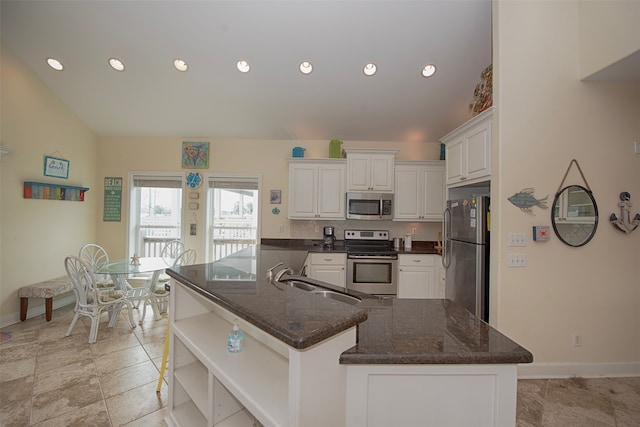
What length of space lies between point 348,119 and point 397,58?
1.07 meters

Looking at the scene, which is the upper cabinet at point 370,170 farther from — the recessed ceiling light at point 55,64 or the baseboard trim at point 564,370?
the recessed ceiling light at point 55,64

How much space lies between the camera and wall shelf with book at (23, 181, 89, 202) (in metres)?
3.28

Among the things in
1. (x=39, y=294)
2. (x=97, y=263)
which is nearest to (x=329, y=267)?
(x=97, y=263)

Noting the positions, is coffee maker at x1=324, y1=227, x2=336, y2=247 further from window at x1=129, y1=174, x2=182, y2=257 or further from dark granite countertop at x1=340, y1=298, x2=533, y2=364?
dark granite countertop at x1=340, y1=298, x2=533, y2=364

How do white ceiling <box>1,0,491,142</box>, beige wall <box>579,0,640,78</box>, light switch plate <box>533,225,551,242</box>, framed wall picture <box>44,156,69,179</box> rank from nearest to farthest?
1. beige wall <box>579,0,640,78</box>
2. light switch plate <box>533,225,551,242</box>
3. white ceiling <box>1,0,491,142</box>
4. framed wall picture <box>44,156,69,179</box>

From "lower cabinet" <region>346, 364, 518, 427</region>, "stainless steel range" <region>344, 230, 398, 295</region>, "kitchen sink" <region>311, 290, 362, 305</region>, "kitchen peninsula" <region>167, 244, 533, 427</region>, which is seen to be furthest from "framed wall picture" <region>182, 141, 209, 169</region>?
"lower cabinet" <region>346, 364, 518, 427</region>

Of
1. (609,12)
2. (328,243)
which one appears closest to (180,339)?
(328,243)

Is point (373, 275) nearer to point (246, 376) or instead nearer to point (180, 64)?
point (246, 376)

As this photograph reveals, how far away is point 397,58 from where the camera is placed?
295cm

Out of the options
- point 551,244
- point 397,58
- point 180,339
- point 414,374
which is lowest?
point 180,339

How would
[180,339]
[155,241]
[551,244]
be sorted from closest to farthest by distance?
1. [180,339]
2. [551,244]
3. [155,241]

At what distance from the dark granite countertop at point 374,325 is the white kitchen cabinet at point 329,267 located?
7.40 feet

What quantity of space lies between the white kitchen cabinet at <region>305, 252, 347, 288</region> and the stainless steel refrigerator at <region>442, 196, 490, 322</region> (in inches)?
51.0

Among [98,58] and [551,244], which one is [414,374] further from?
[98,58]
